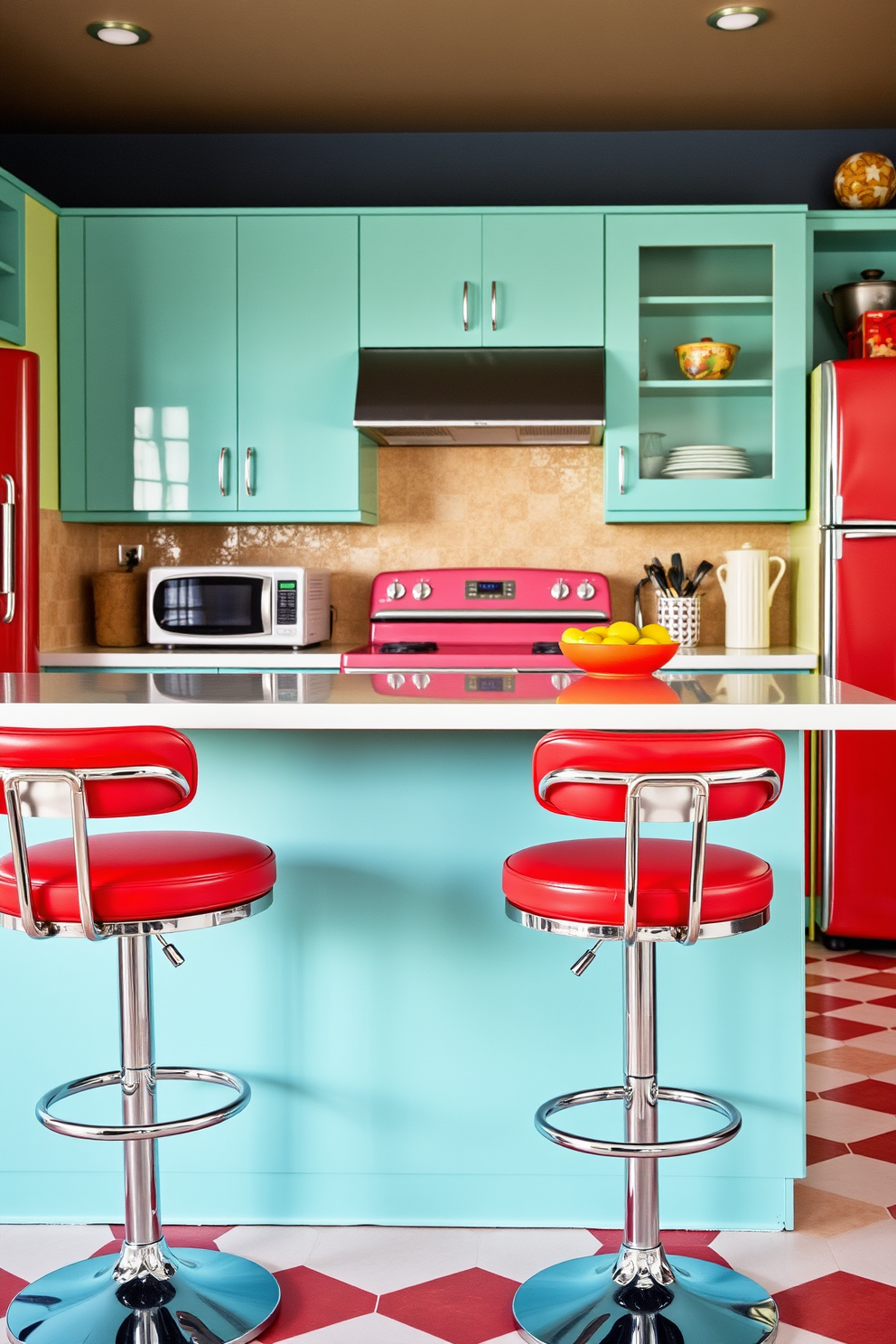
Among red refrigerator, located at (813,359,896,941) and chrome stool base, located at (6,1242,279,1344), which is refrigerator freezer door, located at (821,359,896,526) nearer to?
red refrigerator, located at (813,359,896,941)

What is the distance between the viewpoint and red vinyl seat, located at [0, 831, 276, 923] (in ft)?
5.59

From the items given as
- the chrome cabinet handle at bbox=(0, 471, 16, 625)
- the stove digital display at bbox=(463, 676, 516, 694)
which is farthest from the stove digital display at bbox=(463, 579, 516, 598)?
the stove digital display at bbox=(463, 676, 516, 694)

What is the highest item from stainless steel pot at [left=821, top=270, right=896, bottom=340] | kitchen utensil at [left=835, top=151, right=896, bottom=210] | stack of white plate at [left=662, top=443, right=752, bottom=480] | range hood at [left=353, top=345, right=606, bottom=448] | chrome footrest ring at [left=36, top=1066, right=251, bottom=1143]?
kitchen utensil at [left=835, top=151, right=896, bottom=210]

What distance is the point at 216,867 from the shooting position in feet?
5.86

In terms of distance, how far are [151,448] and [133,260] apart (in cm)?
60

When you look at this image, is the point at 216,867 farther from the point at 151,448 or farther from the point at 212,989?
the point at 151,448

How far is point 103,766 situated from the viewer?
1645mm

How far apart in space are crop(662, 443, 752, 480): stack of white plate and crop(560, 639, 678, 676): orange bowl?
1.93 meters

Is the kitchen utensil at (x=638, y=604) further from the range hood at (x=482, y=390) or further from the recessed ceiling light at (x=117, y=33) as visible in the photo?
the recessed ceiling light at (x=117, y=33)

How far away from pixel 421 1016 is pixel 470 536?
245 cm

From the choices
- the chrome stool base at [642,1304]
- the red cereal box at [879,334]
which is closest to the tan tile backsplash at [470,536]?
the red cereal box at [879,334]

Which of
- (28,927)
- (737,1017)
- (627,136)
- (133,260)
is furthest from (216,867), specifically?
(627,136)

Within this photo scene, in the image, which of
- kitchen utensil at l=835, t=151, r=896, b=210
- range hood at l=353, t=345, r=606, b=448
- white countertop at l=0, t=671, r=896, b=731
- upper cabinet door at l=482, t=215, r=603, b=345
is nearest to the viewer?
white countertop at l=0, t=671, r=896, b=731

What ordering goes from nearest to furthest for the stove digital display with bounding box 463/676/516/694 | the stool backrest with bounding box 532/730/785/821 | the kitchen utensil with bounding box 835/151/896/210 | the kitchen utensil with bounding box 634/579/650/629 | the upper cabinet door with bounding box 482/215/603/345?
the stool backrest with bounding box 532/730/785/821 → the stove digital display with bounding box 463/676/516/694 → the upper cabinet door with bounding box 482/215/603/345 → the kitchen utensil with bounding box 835/151/896/210 → the kitchen utensil with bounding box 634/579/650/629
